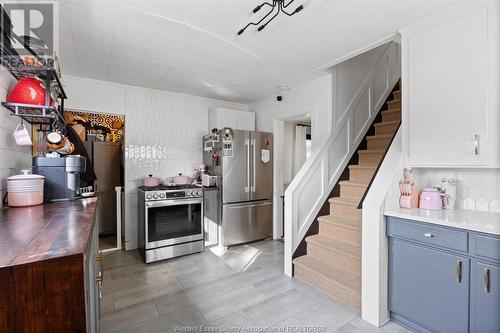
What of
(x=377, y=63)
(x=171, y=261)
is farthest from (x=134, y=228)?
(x=377, y=63)

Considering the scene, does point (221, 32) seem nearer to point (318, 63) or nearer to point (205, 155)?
point (318, 63)

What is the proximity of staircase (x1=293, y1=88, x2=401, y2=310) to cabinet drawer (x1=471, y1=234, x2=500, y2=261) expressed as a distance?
93 cm

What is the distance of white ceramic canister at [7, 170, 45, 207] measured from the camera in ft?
5.00

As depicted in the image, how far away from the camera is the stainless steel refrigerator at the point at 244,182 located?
3.74 metres

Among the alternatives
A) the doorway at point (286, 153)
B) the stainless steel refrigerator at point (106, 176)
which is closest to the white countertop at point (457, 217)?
the doorway at point (286, 153)

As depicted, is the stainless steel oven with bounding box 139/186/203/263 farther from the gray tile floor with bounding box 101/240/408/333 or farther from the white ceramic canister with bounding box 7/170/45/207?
the white ceramic canister with bounding box 7/170/45/207

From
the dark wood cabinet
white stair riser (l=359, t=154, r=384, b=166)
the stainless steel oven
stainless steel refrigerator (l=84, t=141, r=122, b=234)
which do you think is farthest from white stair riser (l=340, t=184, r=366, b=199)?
stainless steel refrigerator (l=84, t=141, r=122, b=234)

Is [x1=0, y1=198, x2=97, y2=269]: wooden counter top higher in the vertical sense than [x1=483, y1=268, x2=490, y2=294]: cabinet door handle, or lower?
higher

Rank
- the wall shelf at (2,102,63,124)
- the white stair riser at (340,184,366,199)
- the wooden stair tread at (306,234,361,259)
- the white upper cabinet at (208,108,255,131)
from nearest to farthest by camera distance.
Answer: the wall shelf at (2,102,63,124), the wooden stair tread at (306,234,361,259), the white stair riser at (340,184,366,199), the white upper cabinet at (208,108,255,131)

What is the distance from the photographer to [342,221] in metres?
2.76

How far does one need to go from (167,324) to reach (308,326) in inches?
44.6

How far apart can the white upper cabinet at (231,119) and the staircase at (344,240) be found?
198cm

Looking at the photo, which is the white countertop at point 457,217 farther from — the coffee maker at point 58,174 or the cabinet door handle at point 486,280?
the coffee maker at point 58,174

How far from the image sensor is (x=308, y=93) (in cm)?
353
